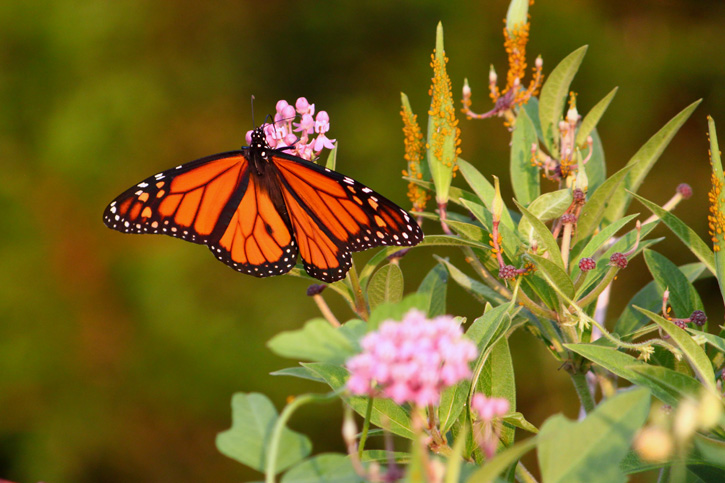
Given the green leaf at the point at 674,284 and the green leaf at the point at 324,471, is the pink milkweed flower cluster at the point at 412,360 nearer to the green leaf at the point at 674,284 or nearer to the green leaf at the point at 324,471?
the green leaf at the point at 324,471

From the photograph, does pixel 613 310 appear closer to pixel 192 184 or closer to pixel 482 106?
pixel 482 106

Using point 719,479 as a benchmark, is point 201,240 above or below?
above

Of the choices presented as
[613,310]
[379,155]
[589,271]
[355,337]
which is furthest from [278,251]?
[613,310]

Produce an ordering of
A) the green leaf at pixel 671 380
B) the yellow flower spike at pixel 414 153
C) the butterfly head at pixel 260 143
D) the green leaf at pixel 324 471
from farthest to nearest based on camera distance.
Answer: the butterfly head at pixel 260 143 < the yellow flower spike at pixel 414 153 < the green leaf at pixel 671 380 < the green leaf at pixel 324 471

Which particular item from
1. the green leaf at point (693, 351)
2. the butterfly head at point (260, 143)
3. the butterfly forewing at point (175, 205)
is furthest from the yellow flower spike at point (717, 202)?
the butterfly forewing at point (175, 205)

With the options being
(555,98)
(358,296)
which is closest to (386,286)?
(358,296)

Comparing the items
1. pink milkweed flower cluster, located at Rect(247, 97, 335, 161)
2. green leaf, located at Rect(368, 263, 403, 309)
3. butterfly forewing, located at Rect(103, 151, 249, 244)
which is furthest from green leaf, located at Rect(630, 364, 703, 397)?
butterfly forewing, located at Rect(103, 151, 249, 244)

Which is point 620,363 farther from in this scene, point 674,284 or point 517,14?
point 517,14
